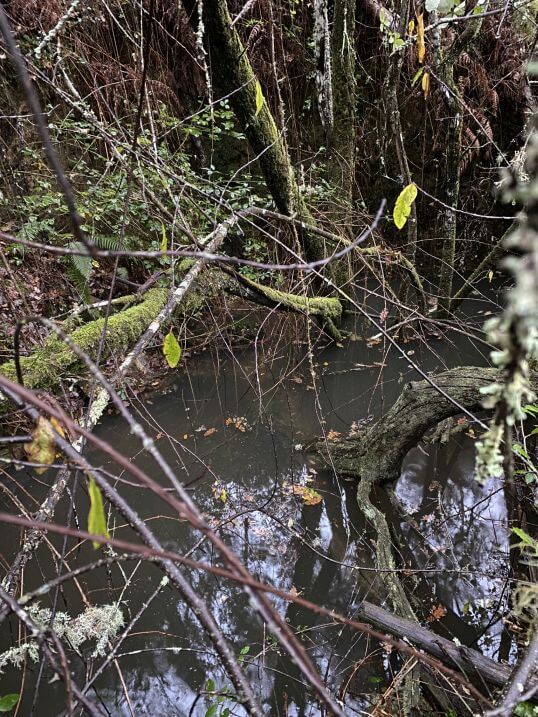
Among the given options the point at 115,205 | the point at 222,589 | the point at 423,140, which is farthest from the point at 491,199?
the point at 222,589

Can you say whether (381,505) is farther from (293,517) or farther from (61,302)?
(61,302)

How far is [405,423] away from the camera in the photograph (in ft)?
9.18

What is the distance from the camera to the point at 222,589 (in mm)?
2885

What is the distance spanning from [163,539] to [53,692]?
3.38 ft

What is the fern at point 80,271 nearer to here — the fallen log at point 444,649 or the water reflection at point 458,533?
the fallen log at point 444,649

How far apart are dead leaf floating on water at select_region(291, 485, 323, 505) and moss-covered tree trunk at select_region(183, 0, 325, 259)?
206 cm

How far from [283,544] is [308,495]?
0.45 m

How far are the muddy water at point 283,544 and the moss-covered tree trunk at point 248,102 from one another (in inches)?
54.0

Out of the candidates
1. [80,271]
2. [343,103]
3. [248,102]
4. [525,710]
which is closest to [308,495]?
[525,710]

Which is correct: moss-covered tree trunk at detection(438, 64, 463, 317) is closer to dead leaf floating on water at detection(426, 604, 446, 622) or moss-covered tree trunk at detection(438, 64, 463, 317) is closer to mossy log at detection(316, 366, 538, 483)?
mossy log at detection(316, 366, 538, 483)

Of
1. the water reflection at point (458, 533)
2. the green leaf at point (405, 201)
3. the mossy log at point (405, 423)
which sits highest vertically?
the green leaf at point (405, 201)

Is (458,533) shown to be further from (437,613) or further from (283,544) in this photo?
(283,544)

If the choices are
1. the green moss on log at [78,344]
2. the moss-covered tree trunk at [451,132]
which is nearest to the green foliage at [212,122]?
the moss-covered tree trunk at [451,132]

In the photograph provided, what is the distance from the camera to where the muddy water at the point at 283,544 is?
2.38 m
